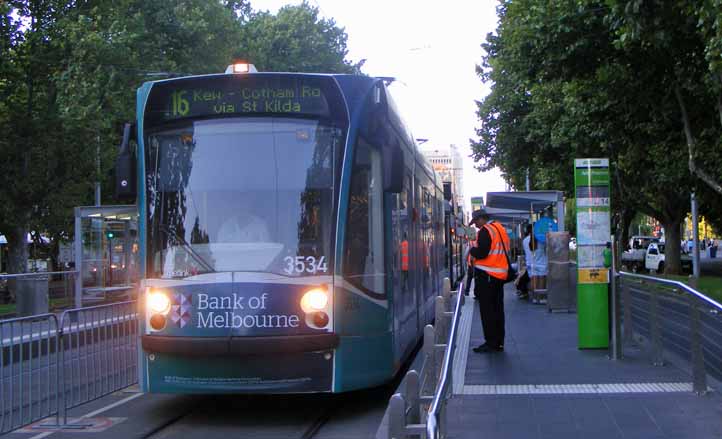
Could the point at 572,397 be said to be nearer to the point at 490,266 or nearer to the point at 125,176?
the point at 490,266

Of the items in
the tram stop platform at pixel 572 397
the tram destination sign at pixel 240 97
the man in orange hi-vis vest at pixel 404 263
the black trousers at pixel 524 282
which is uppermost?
the tram destination sign at pixel 240 97

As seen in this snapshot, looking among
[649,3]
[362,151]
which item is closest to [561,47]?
[649,3]

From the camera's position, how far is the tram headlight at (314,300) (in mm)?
7914

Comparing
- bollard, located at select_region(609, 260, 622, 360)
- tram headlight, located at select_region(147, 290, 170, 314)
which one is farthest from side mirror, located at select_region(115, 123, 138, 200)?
bollard, located at select_region(609, 260, 622, 360)

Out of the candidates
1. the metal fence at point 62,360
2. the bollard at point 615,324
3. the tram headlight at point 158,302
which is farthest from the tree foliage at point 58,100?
the tram headlight at point 158,302

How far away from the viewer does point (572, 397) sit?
27.4ft

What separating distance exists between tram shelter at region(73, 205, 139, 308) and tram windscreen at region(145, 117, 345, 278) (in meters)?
10.6

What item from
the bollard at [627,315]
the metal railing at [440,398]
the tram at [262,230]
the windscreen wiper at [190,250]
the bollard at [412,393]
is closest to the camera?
the metal railing at [440,398]

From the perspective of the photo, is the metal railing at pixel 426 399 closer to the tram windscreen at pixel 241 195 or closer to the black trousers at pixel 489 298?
the tram windscreen at pixel 241 195

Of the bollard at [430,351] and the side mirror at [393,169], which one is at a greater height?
the side mirror at [393,169]

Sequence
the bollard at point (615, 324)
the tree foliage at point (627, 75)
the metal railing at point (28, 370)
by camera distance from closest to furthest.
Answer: the metal railing at point (28, 370)
the bollard at point (615, 324)
the tree foliage at point (627, 75)

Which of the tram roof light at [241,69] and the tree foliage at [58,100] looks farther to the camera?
the tree foliage at [58,100]

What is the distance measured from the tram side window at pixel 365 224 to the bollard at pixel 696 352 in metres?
2.93

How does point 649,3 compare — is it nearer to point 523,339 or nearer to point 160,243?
point 523,339
